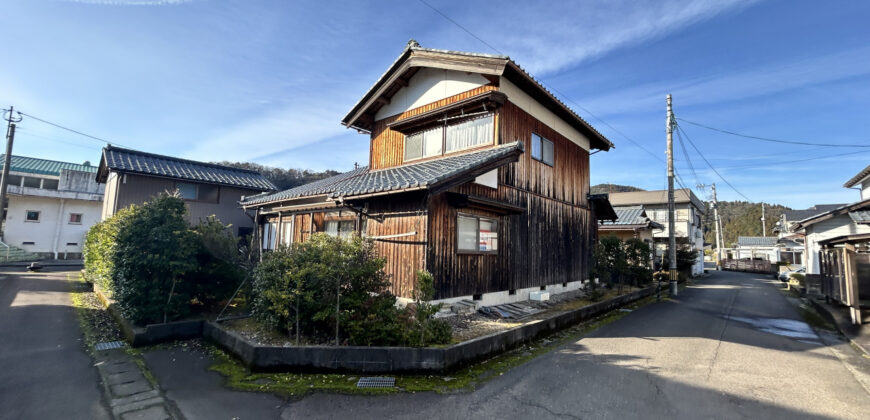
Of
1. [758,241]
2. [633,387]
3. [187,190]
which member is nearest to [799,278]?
[633,387]

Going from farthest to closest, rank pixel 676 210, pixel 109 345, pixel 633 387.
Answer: pixel 676 210
pixel 109 345
pixel 633 387

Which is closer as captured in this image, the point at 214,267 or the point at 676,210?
the point at 214,267

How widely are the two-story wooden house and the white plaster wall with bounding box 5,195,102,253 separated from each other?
2111cm

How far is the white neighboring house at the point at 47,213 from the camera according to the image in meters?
22.9

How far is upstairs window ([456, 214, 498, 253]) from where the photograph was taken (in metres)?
8.73

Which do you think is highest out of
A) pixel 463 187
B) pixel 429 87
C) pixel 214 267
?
pixel 429 87

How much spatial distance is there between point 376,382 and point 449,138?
276 inches

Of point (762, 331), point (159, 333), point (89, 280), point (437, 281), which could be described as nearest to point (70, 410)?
point (159, 333)

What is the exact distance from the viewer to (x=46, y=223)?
23891mm

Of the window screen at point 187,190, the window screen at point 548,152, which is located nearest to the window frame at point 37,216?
the window screen at point 187,190

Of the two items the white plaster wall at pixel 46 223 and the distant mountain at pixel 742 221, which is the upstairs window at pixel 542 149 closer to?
the white plaster wall at pixel 46 223

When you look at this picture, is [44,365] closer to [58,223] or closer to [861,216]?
[861,216]

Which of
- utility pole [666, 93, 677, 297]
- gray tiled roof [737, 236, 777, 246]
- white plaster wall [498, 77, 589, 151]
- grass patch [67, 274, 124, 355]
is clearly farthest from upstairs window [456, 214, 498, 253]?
gray tiled roof [737, 236, 777, 246]

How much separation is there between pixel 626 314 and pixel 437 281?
6979 mm
